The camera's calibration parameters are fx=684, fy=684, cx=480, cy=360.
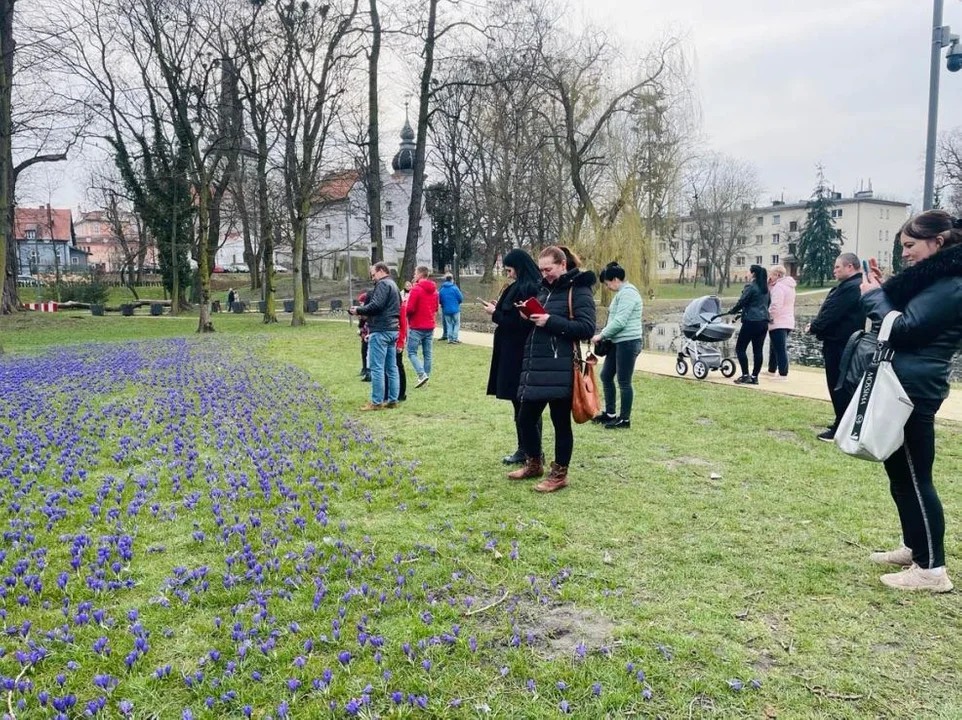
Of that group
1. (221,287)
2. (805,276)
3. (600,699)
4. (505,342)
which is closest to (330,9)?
(505,342)

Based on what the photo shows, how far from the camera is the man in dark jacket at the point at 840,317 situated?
284 inches

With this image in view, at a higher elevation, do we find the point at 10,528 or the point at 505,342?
the point at 505,342

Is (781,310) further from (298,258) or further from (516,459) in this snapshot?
(298,258)

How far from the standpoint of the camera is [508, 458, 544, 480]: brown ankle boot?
19.4ft

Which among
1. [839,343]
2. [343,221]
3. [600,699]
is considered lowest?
[600,699]

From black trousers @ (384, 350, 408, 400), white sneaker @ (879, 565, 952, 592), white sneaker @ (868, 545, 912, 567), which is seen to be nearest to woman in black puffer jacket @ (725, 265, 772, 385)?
black trousers @ (384, 350, 408, 400)

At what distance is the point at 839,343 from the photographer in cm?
728

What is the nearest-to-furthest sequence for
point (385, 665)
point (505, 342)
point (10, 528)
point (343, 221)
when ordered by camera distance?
point (385, 665)
point (10, 528)
point (505, 342)
point (343, 221)

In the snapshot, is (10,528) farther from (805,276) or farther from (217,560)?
(805,276)

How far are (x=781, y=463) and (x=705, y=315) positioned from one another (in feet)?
19.2

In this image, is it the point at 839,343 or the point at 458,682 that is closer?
the point at 458,682

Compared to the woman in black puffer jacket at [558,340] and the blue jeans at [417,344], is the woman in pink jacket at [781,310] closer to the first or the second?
the blue jeans at [417,344]

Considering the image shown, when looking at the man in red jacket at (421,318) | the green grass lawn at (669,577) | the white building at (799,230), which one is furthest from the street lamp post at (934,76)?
the white building at (799,230)

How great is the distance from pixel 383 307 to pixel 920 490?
631cm
